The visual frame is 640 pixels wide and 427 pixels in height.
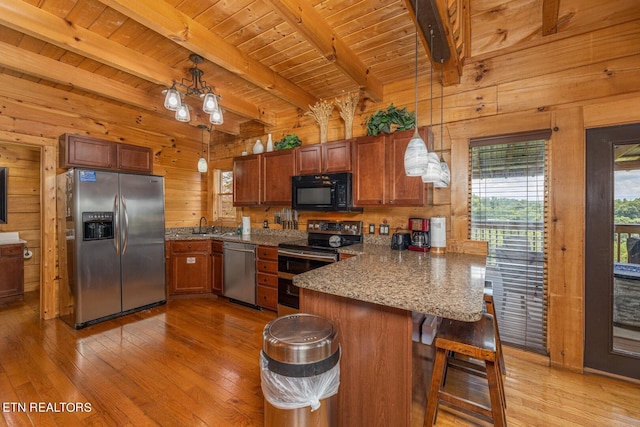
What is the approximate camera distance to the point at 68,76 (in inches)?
114

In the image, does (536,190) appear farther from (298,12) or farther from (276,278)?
(276,278)

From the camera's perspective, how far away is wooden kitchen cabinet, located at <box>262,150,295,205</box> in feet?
12.3

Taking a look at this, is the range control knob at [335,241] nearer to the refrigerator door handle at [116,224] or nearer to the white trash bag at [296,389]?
the white trash bag at [296,389]

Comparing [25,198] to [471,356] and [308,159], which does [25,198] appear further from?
[471,356]

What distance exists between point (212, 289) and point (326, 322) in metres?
3.24

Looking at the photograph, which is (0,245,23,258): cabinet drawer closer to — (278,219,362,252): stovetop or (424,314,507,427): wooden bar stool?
(278,219,362,252): stovetop

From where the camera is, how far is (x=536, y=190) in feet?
8.06

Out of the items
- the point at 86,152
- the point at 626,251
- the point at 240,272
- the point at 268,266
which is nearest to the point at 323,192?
the point at 268,266

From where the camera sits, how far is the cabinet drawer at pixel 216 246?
13.3 ft

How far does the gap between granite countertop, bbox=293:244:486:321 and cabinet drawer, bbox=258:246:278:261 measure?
144 centimetres

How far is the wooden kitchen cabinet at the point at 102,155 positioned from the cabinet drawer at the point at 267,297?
7.77 ft

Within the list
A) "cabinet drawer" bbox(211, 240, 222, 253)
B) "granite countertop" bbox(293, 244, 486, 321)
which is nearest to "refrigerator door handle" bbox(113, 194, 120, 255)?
"cabinet drawer" bbox(211, 240, 222, 253)

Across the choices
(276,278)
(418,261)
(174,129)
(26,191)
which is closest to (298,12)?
(418,261)

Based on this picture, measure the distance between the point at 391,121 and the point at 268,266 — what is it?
2.28 metres
